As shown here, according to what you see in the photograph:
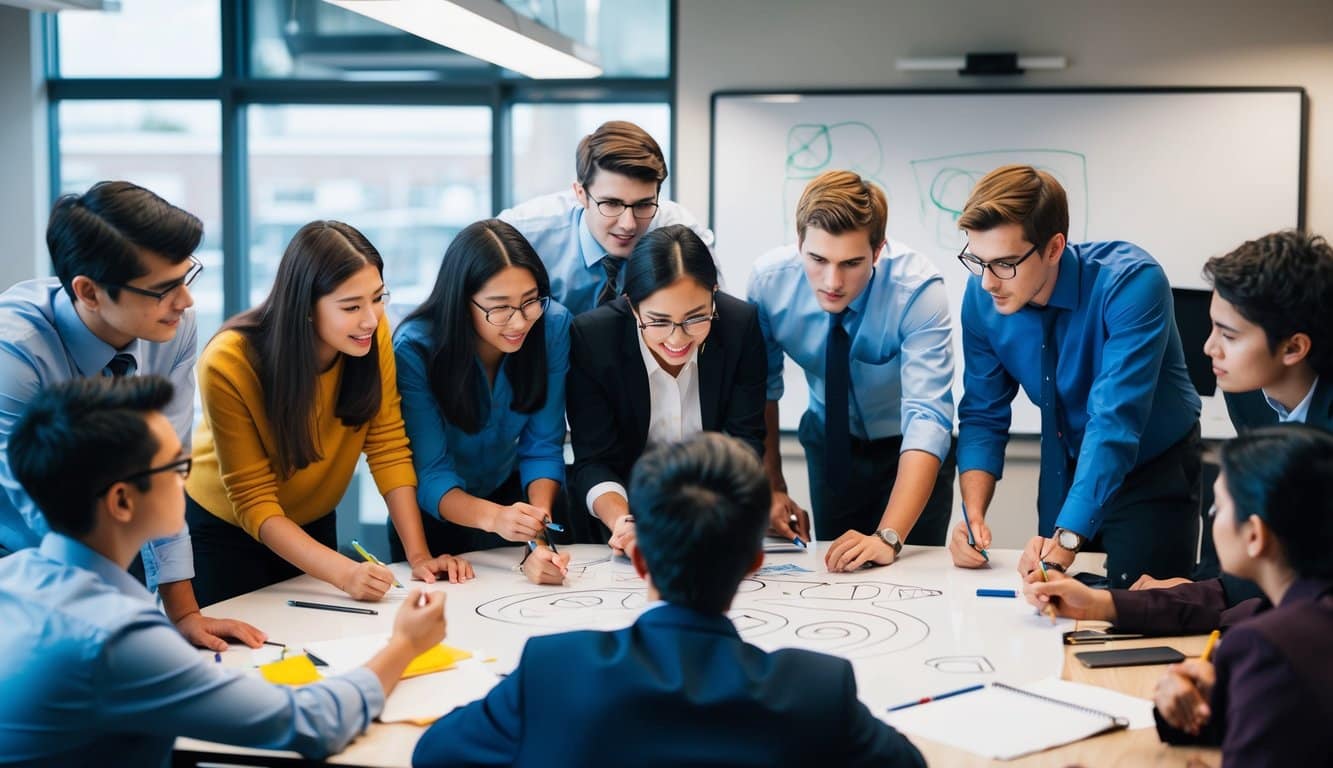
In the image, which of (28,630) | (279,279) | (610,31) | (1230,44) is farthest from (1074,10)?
(28,630)

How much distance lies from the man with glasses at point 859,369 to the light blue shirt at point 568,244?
37 cm

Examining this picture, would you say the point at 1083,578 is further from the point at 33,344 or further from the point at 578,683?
the point at 33,344

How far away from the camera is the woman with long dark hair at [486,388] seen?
2.59 meters

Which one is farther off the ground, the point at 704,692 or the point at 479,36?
the point at 479,36

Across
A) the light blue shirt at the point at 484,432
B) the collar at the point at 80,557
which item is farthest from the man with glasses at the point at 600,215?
the collar at the point at 80,557

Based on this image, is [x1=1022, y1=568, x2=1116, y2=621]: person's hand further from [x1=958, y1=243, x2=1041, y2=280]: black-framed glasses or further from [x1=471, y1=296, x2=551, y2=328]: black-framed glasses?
[x1=471, y1=296, x2=551, y2=328]: black-framed glasses

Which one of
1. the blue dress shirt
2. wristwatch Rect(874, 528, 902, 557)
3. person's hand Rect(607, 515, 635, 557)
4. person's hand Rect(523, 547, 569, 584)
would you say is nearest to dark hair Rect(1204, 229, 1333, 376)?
the blue dress shirt

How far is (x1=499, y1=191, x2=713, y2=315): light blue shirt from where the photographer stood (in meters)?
3.21

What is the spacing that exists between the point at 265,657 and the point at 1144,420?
1757mm

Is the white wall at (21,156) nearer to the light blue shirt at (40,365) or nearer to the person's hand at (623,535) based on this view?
the light blue shirt at (40,365)

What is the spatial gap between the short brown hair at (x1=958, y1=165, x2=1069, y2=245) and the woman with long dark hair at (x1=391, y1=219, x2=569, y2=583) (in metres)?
0.96

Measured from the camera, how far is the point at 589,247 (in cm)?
318

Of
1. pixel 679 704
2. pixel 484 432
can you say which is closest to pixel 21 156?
pixel 484 432

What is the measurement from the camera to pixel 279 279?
94.6 inches
